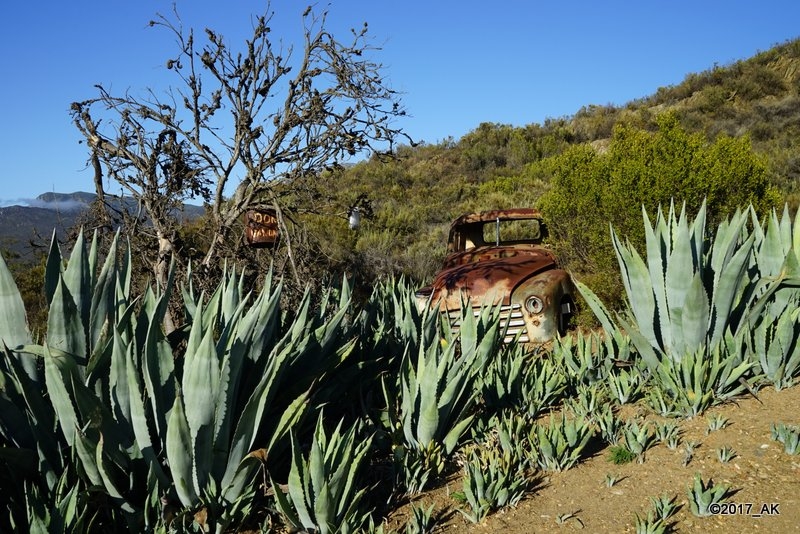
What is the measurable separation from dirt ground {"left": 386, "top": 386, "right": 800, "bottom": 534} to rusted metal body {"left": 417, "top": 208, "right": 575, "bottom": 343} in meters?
2.28

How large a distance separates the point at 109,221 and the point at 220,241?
1.02 m

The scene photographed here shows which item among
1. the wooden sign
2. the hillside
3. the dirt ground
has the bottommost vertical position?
the dirt ground

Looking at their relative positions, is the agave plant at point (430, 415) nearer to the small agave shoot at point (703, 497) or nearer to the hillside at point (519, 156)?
the small agave shoot at point (703, 497)

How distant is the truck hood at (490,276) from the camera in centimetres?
617

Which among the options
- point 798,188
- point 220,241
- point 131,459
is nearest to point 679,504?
point 131,459

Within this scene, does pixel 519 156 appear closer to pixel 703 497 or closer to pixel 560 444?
pixel 560 444

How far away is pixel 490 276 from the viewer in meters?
6.34

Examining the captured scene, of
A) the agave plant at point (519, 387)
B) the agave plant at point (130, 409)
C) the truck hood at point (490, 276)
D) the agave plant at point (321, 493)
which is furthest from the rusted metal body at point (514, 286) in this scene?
the agave plant at point (130, 409)

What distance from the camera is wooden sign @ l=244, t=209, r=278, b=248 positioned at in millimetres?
5609

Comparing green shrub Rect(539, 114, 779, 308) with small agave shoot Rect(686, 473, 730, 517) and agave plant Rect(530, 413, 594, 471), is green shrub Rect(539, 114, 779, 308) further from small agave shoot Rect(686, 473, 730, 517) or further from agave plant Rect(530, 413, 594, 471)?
small agave shoot Rect(686, 473, 730, 517)

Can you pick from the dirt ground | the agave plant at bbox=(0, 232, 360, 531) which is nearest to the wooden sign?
the agave plant at bbox=(0, 232, 360, 531)

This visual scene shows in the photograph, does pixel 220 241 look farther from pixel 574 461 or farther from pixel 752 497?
pixel 752 497

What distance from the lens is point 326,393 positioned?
11.0 feet

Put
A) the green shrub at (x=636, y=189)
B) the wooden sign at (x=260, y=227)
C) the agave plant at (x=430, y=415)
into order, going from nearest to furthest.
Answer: the agave plant at (x=430, y=415) < the wooden sign at (x=260, y=227) < the green shrub at (x=636, y=189)
